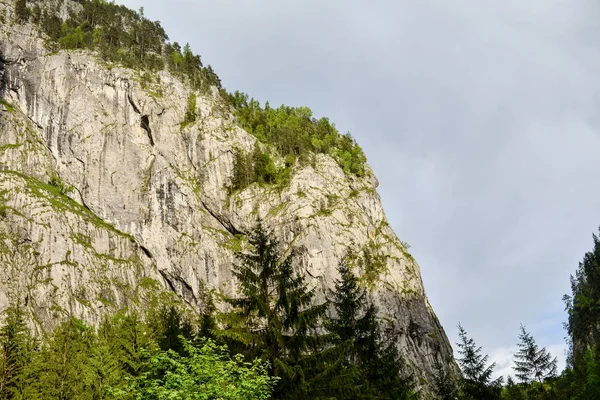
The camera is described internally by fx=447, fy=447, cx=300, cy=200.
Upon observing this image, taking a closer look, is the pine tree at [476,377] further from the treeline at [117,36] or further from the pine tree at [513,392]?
the treeline at [117,36]

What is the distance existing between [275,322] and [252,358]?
171 cm

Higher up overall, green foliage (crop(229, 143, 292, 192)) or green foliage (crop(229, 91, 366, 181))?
green foliage (crop(229, 91, 366, 181))

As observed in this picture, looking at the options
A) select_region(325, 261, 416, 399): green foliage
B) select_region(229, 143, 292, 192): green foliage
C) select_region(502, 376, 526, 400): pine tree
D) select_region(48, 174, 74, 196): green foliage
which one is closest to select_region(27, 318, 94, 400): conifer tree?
select_region(325, 261, 416, 399): green foliage

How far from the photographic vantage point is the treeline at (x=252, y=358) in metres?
15.2

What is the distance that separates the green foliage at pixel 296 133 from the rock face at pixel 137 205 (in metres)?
8.05

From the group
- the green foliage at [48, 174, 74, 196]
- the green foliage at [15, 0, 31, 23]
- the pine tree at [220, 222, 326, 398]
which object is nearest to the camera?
the pine tree at [220, 222, 326, 398]

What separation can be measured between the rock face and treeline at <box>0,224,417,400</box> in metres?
30.8

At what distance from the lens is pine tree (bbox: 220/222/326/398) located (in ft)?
57.1

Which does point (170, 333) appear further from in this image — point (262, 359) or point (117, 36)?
point (117, 36)

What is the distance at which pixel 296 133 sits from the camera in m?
116

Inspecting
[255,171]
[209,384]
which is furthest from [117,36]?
[209,384]

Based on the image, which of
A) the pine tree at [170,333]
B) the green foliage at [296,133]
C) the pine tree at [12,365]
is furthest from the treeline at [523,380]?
the green foliage at [296,133]

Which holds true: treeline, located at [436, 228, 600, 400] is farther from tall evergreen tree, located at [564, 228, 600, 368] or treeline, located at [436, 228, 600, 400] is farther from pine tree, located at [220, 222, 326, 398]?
tall evergreen tree, located at [564, 228, 600, 368]

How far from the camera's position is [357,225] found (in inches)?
3388
